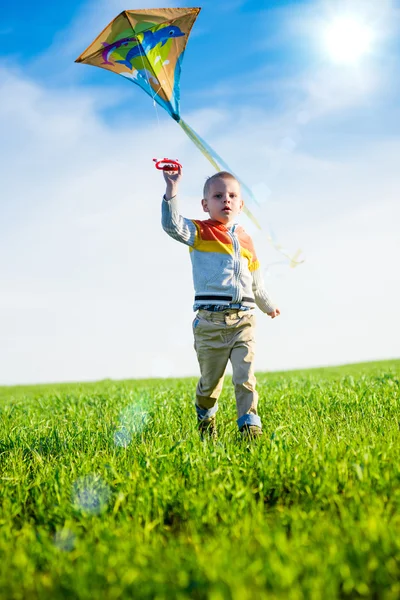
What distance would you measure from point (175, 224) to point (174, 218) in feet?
0.19

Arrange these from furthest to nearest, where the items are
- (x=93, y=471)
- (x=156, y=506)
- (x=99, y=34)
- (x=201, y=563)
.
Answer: (x=99, y=34), (x=93, y=471), (x=156, y=506), (x=201, y=563)

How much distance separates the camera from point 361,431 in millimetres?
5152

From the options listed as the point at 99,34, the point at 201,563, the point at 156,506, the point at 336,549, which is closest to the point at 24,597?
the point at 201,563

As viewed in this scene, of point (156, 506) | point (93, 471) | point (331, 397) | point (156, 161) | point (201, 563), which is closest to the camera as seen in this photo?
point (201, 563)

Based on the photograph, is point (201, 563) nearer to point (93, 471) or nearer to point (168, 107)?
point (93, 471)

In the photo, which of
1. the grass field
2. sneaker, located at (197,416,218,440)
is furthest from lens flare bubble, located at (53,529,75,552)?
sneaker, located at (197,416,218,440)

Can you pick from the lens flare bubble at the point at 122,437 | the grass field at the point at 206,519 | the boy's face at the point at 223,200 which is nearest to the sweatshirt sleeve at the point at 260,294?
the boy's face at the point at 223,200

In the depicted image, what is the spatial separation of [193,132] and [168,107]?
0.35 m

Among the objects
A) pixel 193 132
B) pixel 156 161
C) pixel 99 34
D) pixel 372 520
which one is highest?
pixel 99 34

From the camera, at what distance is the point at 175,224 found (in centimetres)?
531

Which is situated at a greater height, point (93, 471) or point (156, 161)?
point (156, 161)

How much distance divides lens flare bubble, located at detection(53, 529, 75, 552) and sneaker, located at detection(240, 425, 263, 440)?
259cm

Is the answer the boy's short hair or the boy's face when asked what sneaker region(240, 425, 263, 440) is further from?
the boy's short hair

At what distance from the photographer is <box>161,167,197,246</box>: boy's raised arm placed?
5.16m
